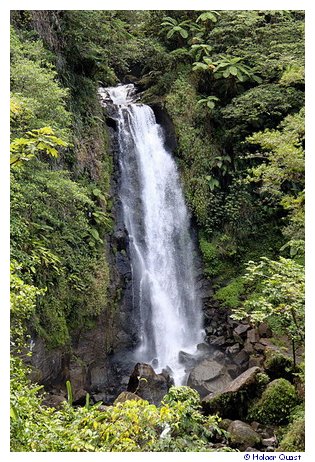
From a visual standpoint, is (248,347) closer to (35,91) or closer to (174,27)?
(35,91)

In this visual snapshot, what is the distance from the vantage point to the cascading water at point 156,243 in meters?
11.4

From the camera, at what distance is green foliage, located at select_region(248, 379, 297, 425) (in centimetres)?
702

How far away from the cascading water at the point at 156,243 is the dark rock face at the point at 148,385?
5.24 ft

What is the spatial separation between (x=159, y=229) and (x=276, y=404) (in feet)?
21.4

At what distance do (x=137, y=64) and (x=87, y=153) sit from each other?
22.6ft

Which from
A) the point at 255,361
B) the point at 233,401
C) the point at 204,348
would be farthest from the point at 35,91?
the point at 204,348

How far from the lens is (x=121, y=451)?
3814 mm

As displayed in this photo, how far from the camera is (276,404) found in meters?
7.11

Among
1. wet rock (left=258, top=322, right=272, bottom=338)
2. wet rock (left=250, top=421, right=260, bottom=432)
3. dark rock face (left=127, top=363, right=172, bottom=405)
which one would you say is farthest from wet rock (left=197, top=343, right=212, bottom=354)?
wet rock (left=250, top=421, right=260, bottom=432)

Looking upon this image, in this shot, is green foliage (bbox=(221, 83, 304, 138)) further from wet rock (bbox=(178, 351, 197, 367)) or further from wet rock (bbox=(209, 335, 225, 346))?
wet rock (bbox=(178, 351, 197, 367))
